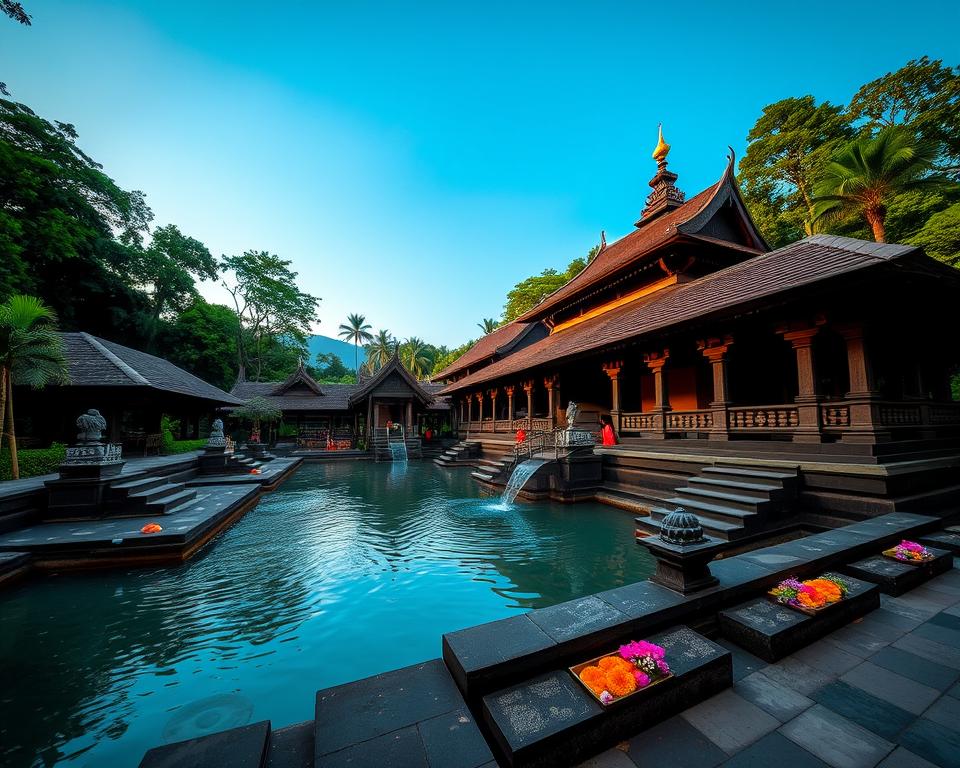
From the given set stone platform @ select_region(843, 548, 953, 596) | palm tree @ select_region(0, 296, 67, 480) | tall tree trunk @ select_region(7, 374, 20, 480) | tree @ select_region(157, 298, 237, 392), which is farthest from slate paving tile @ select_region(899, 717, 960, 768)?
tree @ select_region(157, 298, 237, 392)

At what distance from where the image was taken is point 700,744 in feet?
6.38

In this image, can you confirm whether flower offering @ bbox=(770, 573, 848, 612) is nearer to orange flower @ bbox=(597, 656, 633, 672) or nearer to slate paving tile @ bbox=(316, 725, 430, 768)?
orange flower @ bbox=(597, 656, 633, 672)

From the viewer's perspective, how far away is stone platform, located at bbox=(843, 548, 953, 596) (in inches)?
139

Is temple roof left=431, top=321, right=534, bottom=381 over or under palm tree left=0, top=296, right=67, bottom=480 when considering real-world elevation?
over

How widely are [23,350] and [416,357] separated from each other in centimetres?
4317

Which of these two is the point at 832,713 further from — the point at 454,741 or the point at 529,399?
the point at 529,399

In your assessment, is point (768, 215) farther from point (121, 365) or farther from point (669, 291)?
point (121, 365)

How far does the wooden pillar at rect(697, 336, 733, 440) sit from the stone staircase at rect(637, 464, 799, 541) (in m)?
0.90

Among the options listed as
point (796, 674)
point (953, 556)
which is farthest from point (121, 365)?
point (953, 556)

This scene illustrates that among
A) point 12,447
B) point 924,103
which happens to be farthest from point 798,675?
point 924,103

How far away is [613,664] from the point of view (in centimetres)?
221

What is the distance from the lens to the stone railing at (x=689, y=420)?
7996mm

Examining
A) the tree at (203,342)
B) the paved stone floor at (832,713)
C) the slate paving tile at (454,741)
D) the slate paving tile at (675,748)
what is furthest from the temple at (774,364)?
the tree at (203,342)

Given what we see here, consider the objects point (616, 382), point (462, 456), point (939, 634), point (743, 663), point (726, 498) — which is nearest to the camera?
point (743, 663)
